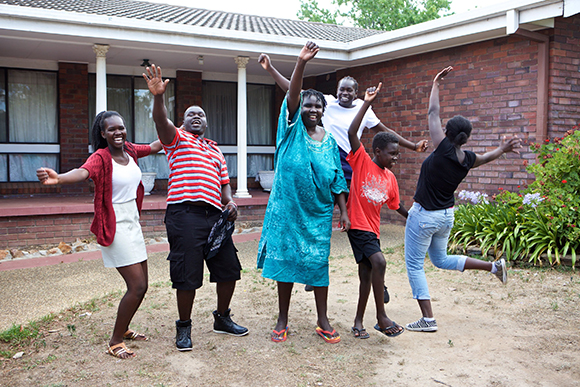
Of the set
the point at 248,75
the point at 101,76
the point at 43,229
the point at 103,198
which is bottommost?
the point at 43,229

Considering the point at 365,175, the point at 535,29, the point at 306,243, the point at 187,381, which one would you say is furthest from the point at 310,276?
the point at 535,29

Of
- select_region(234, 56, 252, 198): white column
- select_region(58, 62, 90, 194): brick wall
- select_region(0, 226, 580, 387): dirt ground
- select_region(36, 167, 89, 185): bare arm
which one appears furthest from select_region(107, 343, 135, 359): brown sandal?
select_region(58, 62, 90, 194): brick wall

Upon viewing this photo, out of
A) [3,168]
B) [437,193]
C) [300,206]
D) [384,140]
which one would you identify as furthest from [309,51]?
[3,168]

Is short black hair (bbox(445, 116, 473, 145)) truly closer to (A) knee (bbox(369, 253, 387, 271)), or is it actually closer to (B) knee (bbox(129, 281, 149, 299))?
(A) knee (bbox(369, 253, 387, 271))

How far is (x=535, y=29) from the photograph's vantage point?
750cm

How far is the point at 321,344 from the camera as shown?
3.79 meters

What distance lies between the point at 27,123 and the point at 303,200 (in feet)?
28.5

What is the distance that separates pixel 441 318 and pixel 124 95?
8.92m

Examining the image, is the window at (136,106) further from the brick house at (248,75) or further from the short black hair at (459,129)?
the short black hair at (459,129)

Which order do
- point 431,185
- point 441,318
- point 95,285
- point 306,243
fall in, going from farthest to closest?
point 95,285 < point 441,318 < point 431,185 < point 306,243

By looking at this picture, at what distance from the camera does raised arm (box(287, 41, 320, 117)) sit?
11.0 feet

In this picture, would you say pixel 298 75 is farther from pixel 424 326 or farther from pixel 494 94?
pixel 494 94

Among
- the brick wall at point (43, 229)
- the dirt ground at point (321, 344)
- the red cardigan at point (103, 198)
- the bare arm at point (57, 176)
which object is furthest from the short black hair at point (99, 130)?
the brick wall at point (43, 229)

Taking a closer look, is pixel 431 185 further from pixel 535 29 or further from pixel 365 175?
pixel 535 29
